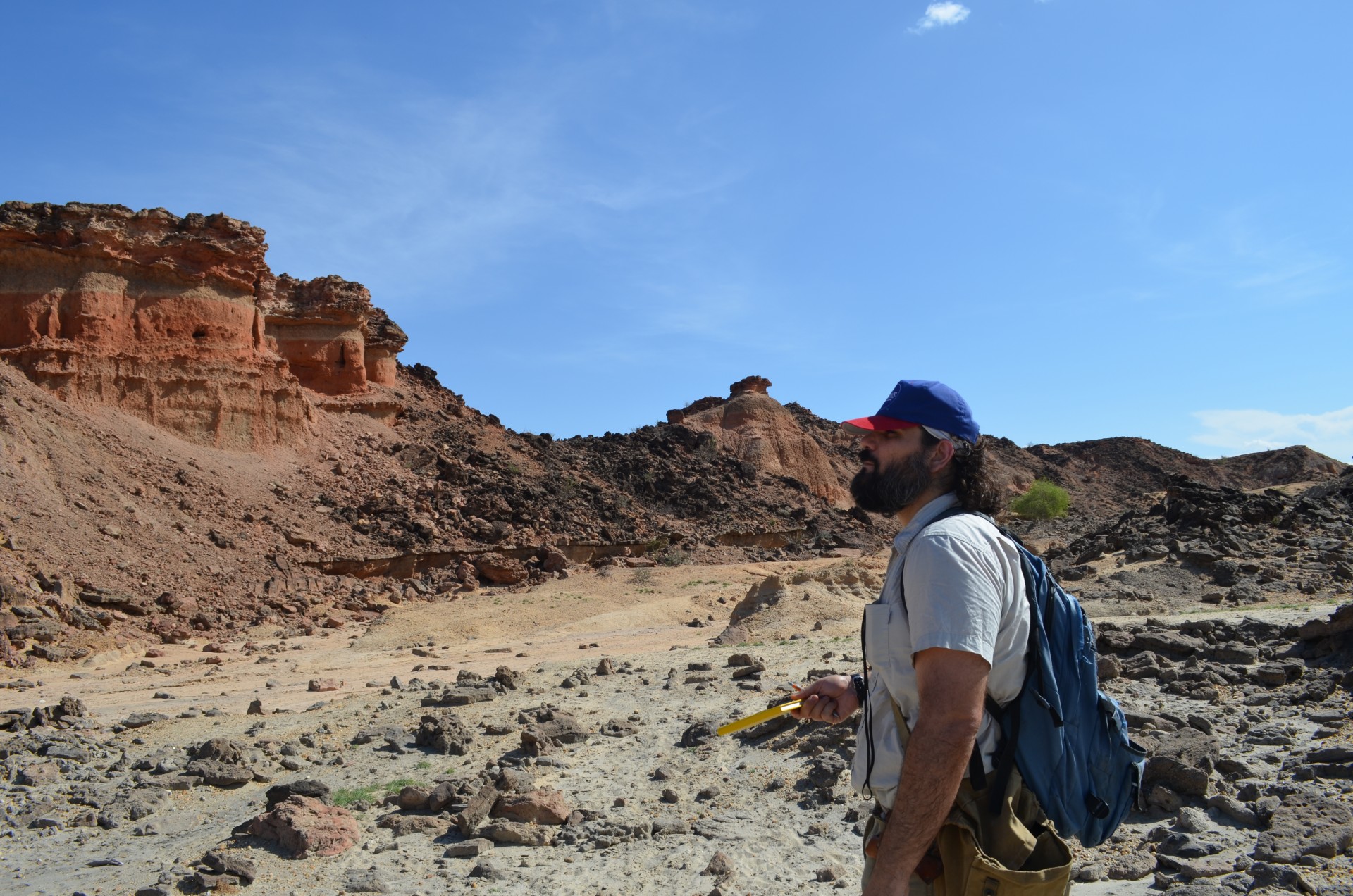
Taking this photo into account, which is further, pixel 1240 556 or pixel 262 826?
pixel 1240 556

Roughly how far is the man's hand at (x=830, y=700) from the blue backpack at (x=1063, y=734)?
0.64 metres

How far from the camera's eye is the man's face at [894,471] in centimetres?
254

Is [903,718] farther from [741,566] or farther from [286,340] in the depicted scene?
[286,340]

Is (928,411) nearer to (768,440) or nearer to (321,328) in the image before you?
(321,328)

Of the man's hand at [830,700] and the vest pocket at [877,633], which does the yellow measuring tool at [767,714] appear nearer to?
the man's hand at [830,700]

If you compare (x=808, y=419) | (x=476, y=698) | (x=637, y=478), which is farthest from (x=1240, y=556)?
(x=808, y=419)

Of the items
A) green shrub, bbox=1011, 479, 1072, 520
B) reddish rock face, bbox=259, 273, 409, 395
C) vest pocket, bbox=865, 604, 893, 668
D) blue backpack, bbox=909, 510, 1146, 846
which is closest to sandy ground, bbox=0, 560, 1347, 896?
blue backpack, bbox=909, 510, 1146, 846

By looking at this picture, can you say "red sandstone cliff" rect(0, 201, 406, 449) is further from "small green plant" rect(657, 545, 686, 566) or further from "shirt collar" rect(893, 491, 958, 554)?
"shirt collar" rect(893, 491, 958, 554)

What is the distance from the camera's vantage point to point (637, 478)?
39375 millimetres

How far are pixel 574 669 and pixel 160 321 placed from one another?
19.6 metres

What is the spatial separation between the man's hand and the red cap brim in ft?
2.51

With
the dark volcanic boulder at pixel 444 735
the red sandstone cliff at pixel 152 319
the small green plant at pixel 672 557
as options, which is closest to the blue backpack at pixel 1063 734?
the dark volcanic boulder at pixel 444 735

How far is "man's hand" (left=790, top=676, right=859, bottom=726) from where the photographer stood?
2.87m

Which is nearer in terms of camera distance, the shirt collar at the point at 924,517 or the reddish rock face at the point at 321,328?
the shirt collar at the point at 924,517
